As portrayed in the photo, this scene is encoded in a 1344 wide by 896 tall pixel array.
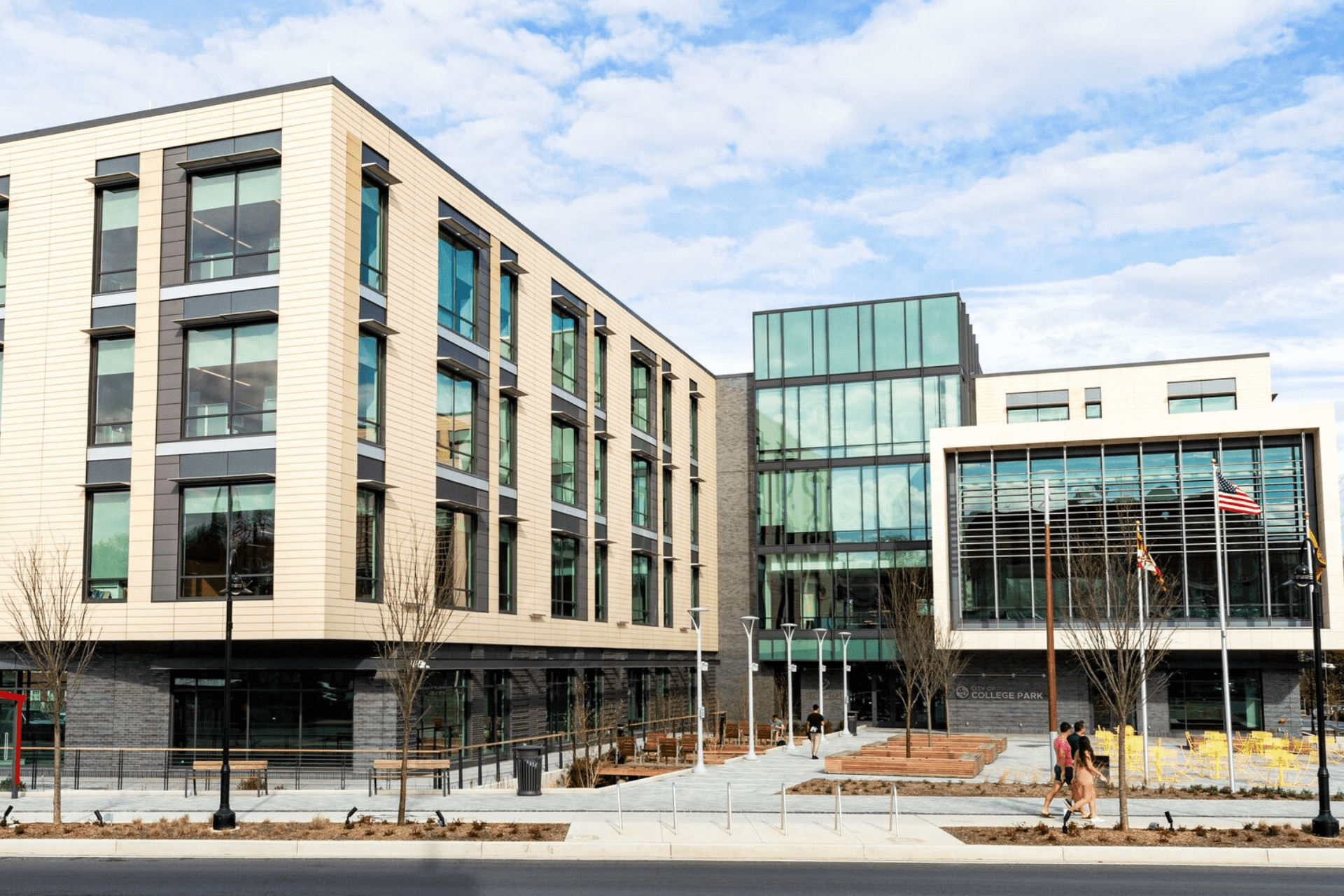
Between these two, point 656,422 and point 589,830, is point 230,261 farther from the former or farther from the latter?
point 656,422

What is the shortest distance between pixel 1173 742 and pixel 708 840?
108 feet

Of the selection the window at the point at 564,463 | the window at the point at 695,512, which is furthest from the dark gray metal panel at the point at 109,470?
the window at the point at 695,512

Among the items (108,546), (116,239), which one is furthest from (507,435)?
(116,239)

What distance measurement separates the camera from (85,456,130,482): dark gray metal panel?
35250mm

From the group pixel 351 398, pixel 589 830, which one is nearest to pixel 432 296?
pixel 351 398

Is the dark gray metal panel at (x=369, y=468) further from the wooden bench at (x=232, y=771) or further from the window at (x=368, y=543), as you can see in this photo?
the wooden bench at (x=232, y=771)

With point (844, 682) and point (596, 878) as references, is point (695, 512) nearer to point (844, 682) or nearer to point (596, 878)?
point (844, 682)

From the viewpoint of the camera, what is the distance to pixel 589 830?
23391mm

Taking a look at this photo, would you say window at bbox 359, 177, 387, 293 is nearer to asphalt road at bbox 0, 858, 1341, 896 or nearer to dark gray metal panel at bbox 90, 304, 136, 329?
dark gray metal panel at bbox 90, 304, 136, 329

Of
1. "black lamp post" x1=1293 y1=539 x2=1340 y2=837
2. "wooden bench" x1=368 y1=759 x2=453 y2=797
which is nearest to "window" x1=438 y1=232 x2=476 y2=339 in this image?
"wooden bench" x1=368 y1=759 x2=453 y2=797

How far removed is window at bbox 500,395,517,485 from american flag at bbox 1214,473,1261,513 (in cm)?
2237

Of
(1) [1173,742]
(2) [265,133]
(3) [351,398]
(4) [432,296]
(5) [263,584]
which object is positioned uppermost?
(2) [265,133]

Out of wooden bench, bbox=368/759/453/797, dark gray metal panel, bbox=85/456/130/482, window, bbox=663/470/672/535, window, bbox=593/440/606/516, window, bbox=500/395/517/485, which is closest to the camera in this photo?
wooden bench, bbox=368/759/453/797

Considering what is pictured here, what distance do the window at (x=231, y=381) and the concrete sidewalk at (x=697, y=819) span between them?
31.6 feet
